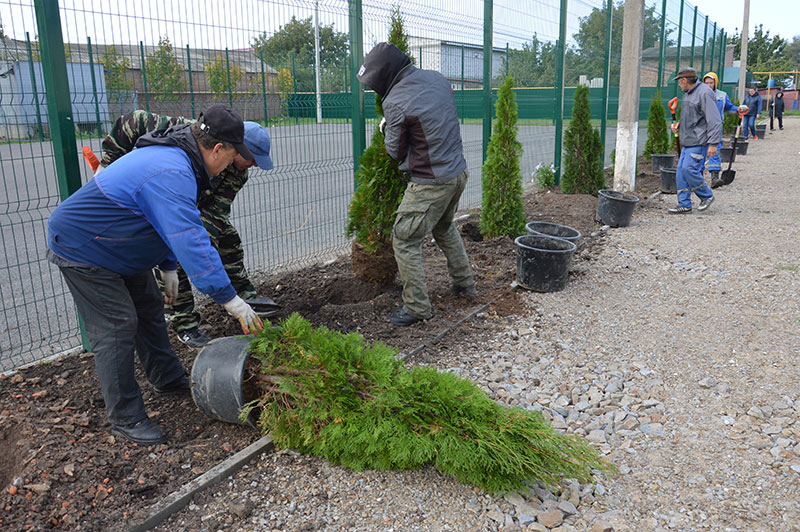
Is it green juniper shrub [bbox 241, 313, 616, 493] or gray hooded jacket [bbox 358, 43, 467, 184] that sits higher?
gray hooded jacket [bbox 358, 43, 467, 184]

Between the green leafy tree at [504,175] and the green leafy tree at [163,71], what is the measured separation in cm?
367

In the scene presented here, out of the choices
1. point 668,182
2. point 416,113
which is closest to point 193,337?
point 416,113

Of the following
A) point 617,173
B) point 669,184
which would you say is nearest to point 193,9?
point 617,173

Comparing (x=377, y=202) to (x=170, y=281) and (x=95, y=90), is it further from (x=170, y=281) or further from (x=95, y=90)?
(x=95, y=90)

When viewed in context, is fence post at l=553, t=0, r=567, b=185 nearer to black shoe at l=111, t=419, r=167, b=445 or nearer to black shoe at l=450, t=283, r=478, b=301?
black shoe at l=450, t=283, r=478, b=301

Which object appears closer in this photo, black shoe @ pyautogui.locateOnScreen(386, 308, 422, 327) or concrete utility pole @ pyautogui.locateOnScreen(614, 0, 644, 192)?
black shoe @ pyautogui.locateOnScreen(386, 308, 422, 327)

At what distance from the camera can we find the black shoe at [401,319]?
→ 4789 millimetres

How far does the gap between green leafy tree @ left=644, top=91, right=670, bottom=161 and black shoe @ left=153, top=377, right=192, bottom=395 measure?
1306 centimetres

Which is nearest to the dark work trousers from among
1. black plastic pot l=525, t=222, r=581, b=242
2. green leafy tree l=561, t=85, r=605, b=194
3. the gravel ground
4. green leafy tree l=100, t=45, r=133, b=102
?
the gravel ground

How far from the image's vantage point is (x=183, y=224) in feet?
8.92

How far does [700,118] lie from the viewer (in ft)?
29.7

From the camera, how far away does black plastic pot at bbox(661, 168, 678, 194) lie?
11352 mm

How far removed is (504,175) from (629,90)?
4.44 meters

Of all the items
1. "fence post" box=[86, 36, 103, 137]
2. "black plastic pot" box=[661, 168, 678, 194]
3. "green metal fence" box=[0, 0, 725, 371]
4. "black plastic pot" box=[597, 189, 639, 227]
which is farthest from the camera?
"black plastic pot" box=[661, 168, 678, 194]
